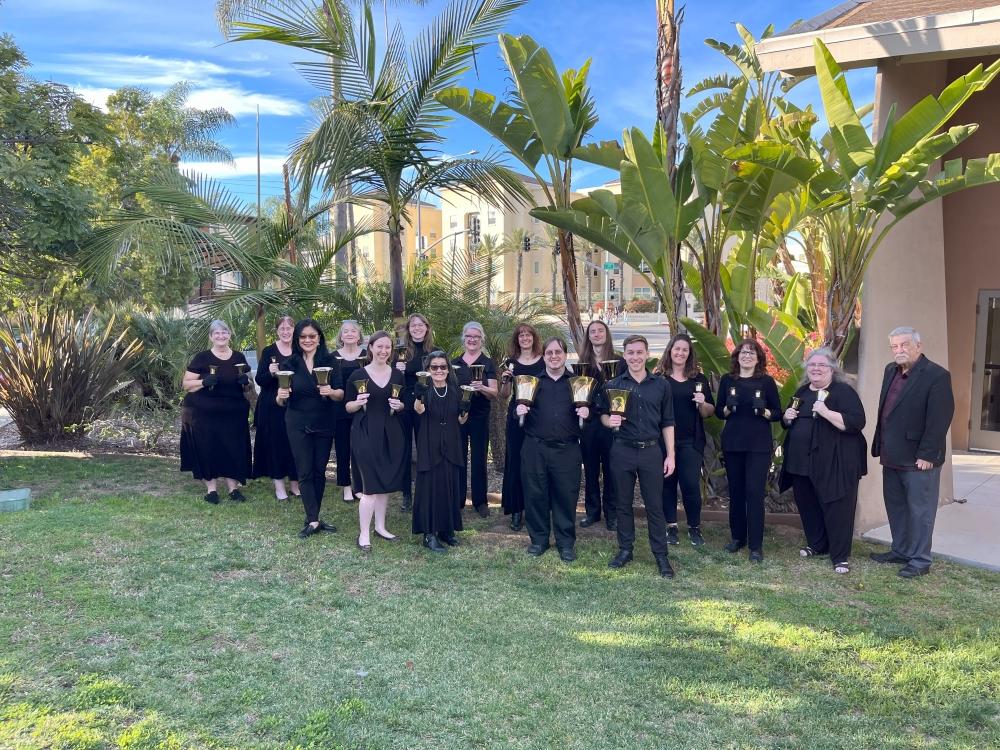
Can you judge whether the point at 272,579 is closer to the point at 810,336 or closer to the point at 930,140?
the point at 930,140

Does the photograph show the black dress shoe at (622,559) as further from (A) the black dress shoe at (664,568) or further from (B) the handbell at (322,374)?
(B) the handbell at (322,374)

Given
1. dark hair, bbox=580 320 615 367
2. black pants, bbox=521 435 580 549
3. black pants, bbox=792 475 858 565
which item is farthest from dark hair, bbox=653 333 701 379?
black pants, bbox=792 475 858 565

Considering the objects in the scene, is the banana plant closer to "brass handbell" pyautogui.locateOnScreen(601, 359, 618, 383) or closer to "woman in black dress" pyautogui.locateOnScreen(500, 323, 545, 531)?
"brass handbell" pyautogui.locateOnScreen(601, 359, 618, 383)

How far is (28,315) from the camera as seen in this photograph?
10.3 metres

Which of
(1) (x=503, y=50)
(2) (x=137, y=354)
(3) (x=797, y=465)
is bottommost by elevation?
(3) (x=797, y=465)

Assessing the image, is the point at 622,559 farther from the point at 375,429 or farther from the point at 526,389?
the point at 375,429

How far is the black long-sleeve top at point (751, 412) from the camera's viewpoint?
6074 mm

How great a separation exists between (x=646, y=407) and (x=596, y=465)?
57.1 inches

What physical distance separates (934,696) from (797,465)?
7.64 ft

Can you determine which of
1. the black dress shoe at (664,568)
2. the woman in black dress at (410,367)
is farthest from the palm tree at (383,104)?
the black dress shoe at (664,568)

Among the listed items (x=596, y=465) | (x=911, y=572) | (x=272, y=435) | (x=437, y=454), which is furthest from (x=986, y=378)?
(x=272, y=435)

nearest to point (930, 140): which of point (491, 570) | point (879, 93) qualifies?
point (879, 93)

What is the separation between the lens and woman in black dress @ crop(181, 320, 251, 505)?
Result: 740 cm

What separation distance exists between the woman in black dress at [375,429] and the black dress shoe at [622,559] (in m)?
1.84
